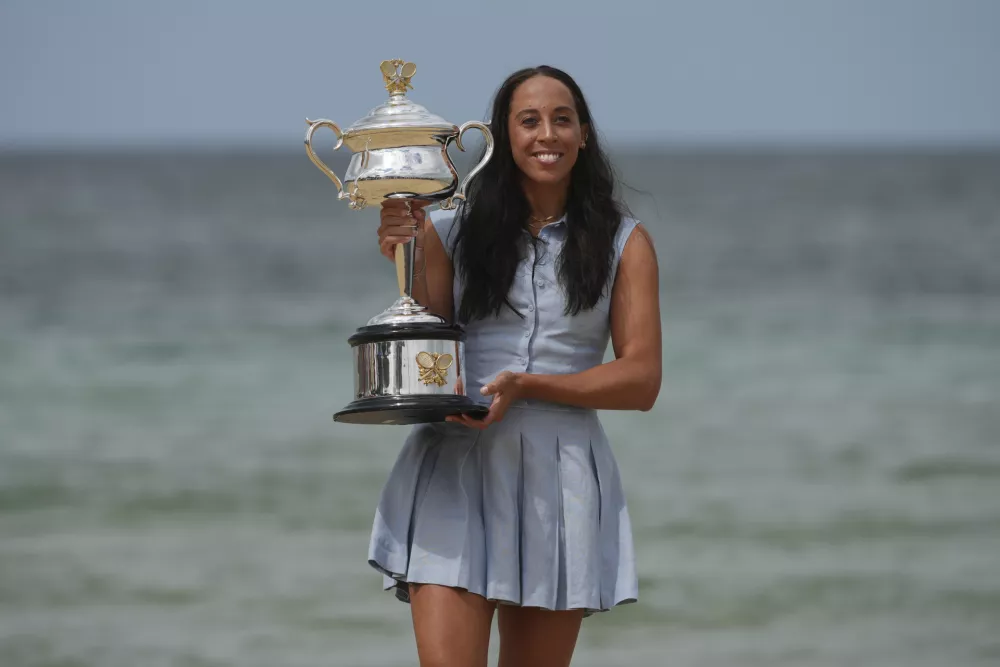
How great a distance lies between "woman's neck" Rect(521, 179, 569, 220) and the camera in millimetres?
2807

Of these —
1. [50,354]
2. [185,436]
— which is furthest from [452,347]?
[50,354]

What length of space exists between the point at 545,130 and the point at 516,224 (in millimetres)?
147

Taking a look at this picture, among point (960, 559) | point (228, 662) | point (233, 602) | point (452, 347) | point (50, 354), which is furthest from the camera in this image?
point (50, 354)

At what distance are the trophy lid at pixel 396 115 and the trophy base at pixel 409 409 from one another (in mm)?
386

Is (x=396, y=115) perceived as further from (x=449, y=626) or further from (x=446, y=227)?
(x=449, y=626)

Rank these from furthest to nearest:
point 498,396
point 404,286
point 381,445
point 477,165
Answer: point 381,445 → point 477,165 → point 404,286 → point 498,396

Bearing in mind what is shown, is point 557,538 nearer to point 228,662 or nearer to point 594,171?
point 594,171

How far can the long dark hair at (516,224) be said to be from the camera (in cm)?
271

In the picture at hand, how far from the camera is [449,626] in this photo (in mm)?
2631

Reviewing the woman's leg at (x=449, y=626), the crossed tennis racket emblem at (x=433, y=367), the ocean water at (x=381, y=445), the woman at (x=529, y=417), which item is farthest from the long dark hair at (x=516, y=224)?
the ocean water at (x=381, y=445)

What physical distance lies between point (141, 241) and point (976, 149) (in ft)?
33.9

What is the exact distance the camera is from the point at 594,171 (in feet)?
9.21

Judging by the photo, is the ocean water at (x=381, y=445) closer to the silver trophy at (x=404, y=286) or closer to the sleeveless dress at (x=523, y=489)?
the sleeveless dress at (x=523, y=489)

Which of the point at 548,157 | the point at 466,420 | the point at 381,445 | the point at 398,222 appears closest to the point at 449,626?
the point at 466,420
